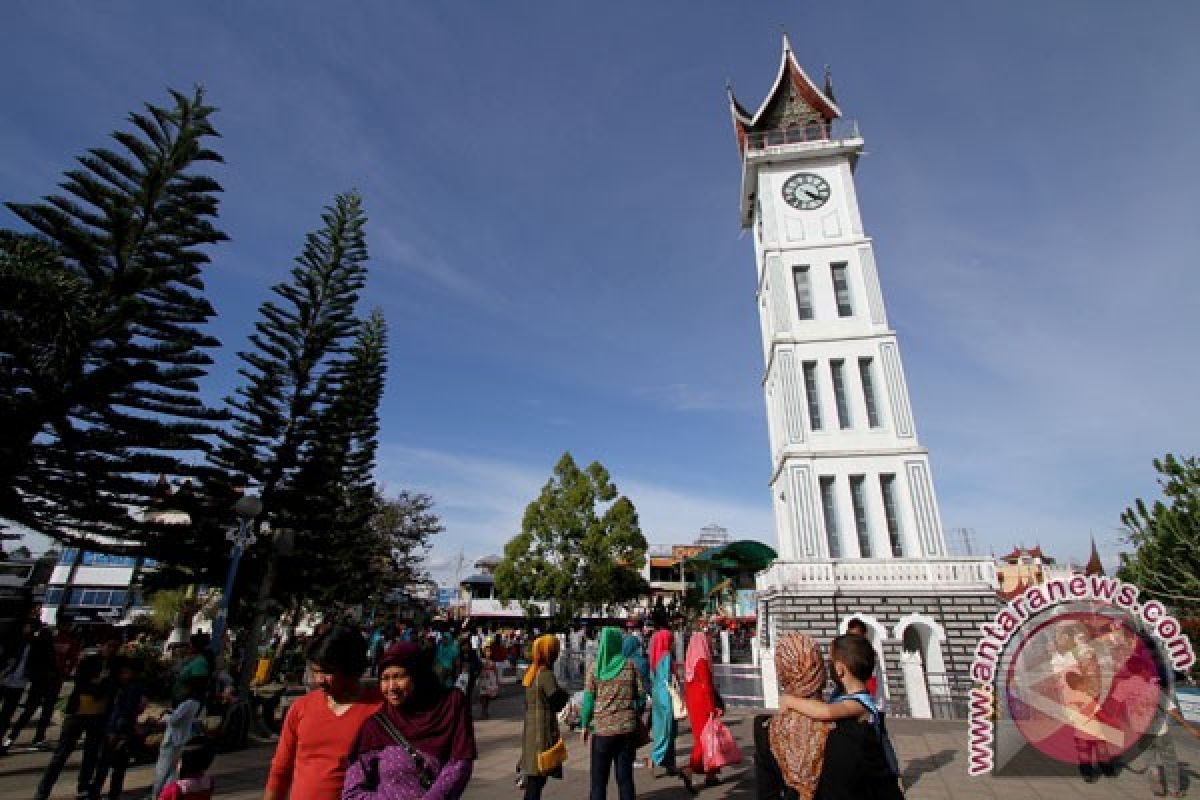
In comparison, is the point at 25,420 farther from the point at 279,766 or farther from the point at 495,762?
the point at 279,766

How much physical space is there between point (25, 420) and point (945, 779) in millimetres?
16167

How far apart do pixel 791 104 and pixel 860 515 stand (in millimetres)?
16937

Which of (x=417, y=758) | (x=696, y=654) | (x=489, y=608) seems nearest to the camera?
(x=417, y=758)

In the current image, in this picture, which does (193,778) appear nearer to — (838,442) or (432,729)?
(432,729)

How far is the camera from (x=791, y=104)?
75.2 feet

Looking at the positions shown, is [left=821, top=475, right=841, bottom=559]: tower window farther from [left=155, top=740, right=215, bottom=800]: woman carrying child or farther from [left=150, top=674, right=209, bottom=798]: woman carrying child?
[left=155, top=740, right=215, bottom=800]: woman carrying child

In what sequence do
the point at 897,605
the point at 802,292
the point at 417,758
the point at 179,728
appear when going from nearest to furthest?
1. the point at 417,758
2. the point at 179,728
3. the point at 897,605
4. the point at 802,292

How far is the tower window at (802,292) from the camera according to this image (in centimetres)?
1841

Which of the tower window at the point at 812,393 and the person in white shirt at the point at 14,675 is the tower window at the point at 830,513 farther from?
the person in white shirt at the point at 14,675

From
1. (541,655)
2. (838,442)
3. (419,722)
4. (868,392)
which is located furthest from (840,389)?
(419,722)

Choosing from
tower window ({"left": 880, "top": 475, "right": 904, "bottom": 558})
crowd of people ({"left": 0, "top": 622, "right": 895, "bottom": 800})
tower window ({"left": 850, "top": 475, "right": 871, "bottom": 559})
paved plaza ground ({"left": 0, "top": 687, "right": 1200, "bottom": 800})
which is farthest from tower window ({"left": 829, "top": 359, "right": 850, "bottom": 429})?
crowd of people ({"left": 0, "top": 622, "right": 895, "bottom": 800})

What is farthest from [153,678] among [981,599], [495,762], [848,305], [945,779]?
[848,305]

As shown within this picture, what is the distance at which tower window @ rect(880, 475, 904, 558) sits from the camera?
1539 centimetres

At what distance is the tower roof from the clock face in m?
3.32
